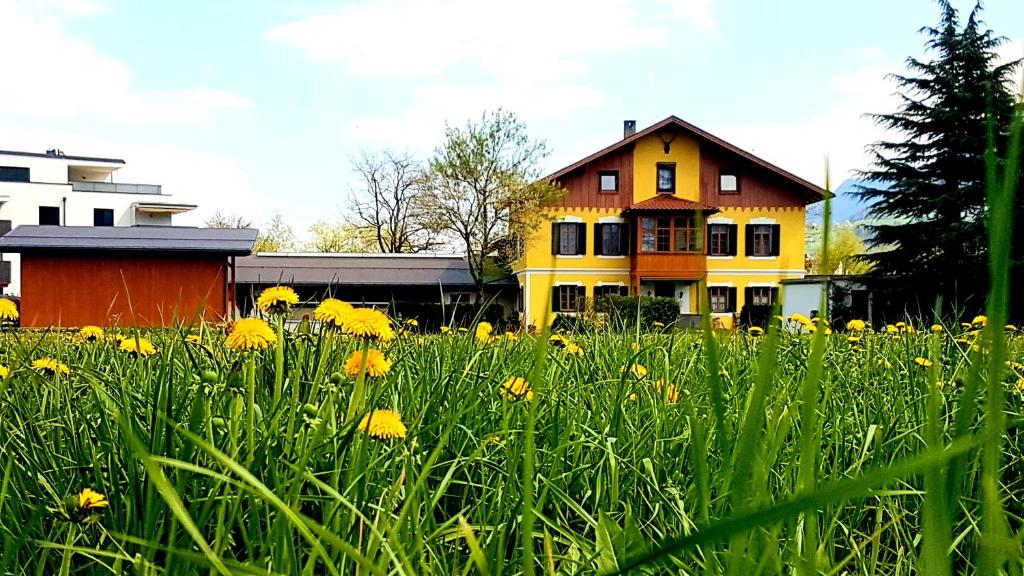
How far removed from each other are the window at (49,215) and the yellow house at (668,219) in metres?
31.2

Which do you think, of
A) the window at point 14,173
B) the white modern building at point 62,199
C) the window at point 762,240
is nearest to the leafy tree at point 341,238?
the white modern building at point 62,199

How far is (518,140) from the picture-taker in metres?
30.7

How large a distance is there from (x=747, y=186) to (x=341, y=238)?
92.3ft

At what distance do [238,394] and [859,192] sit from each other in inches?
931

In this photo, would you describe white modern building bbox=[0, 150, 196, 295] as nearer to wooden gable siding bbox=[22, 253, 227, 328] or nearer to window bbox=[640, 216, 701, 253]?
wooden gable siding bbox=[22, 253, 227, 328]

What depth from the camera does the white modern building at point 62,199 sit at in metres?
44.6

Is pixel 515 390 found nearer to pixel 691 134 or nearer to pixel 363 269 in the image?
pixel 691 134

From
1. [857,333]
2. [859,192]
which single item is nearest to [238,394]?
[857,333]

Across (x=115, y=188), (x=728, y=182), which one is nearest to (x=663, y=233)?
(x=728, y=182)

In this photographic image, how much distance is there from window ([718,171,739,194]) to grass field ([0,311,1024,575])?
30.0 m

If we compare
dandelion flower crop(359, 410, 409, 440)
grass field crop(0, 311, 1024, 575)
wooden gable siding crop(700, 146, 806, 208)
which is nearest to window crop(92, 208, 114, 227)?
wooden gable siding crop(700, 146, 806, 208)

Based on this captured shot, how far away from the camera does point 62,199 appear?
4578 cm

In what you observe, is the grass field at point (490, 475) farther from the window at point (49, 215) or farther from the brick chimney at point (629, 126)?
the window at point (49, 215)

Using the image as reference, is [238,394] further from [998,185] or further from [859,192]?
[859,192]
